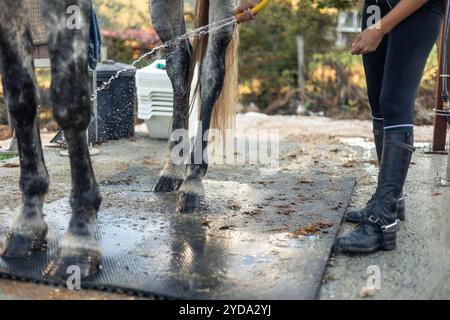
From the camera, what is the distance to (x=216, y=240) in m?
2.41

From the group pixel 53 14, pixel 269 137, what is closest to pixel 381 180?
pixel 53 14

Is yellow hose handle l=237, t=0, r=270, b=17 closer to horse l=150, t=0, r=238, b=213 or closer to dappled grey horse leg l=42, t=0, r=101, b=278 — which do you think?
horse l=150, t=0, r=238, b=213

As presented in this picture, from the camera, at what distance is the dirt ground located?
1.97 m

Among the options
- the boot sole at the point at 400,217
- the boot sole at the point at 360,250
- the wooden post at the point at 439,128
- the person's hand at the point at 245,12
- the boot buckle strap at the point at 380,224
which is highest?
the person's hand at the point at 245,12

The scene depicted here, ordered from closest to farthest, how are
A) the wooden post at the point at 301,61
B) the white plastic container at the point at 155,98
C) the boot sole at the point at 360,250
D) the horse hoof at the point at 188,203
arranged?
the boot sole at the point at 360,250
the horse hoof at the point at 188,203
the white plastic container at the point at 155,98
the wooden post at the point at 301,61

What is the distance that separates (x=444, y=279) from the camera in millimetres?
2031

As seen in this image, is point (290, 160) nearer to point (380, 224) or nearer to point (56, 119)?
point (380, 224)

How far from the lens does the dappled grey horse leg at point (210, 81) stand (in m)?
2.87

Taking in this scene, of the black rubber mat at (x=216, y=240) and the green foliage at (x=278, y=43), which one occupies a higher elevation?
the green foliage at (x=278, y=43)

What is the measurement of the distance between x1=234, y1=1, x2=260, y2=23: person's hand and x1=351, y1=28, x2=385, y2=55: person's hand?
1.94 ft

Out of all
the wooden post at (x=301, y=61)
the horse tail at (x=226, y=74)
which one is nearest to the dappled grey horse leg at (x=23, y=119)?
the horse tail at (x=226, y=74)

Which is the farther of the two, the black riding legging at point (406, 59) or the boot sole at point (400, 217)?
the boot sole at point (400, 217)

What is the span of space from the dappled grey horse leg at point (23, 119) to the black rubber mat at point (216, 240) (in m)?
0.09

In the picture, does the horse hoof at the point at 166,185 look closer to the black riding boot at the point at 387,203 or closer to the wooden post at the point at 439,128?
the black riding boot at the point at 387,203
